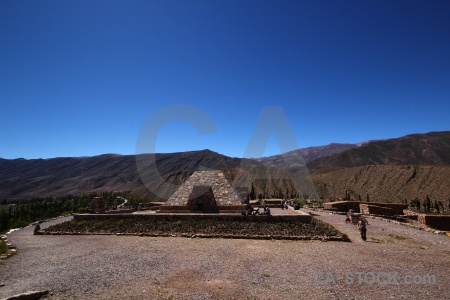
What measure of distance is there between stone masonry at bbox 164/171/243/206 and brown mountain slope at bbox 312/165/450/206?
3095 cm

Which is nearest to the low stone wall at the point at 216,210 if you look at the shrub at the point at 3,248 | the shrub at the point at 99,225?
the shrub at the point at 99,225

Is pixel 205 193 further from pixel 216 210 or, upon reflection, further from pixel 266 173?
pixel 266 173

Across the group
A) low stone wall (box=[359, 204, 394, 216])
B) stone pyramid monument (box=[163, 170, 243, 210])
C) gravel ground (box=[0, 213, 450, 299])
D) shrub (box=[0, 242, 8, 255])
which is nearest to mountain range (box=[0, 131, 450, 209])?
stone pyramid monument (box=[163, 170, 243, 210])

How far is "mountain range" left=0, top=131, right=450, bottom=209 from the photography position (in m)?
52.9

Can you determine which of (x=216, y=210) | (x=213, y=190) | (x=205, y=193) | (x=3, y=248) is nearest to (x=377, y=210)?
(x=216, y=210)

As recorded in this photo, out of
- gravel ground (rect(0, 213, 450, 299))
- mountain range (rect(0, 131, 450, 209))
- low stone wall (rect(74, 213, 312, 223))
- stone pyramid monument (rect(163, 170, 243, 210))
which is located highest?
mountain range (rect(0, 131, 450, 209))

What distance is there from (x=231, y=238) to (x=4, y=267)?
30.2ft

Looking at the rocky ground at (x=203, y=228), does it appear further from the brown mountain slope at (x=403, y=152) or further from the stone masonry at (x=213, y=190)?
the brown mountain slope at (x=403, y=152)

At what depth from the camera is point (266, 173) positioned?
76938 mm

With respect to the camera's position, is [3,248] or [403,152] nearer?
[3,248]

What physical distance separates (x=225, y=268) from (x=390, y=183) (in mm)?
56283

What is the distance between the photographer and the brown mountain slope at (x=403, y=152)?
419 feet

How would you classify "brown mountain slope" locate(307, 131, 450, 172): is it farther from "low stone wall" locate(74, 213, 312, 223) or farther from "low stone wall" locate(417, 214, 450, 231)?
"low stone wall" locate(74, 213, 312, 223)

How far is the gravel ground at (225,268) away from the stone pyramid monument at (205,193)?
6.58m
